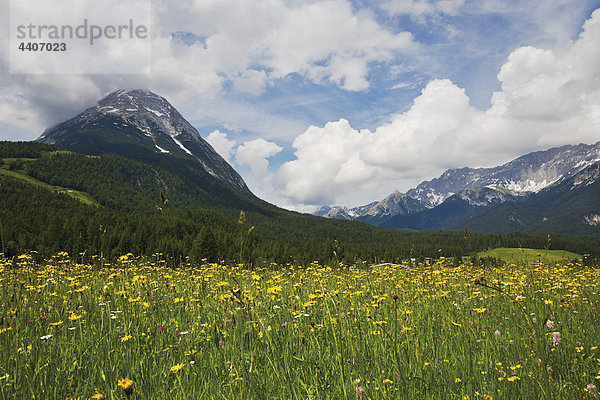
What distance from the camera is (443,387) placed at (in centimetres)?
350

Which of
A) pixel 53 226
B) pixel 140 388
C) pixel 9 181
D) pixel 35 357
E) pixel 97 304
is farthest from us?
pixel 9 181

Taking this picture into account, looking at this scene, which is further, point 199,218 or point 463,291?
point 199,218

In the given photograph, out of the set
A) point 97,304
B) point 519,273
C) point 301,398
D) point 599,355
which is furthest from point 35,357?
point 519,273

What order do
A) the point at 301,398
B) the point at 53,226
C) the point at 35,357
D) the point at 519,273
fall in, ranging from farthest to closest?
1. the point at 53,226
2. the point at 519,273
3. the point at 35,357
4. the point at 301,398

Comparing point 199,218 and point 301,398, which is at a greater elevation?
point 199,218

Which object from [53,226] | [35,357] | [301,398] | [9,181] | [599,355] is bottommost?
[599,355]

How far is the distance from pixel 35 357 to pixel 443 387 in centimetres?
466

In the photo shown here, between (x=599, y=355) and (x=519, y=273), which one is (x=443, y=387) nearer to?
(x=599, y=355)

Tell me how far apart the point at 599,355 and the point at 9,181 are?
24254 centimetres

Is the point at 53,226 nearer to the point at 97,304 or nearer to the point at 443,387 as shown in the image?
the point at 97,304

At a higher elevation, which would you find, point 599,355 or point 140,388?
point 140,388

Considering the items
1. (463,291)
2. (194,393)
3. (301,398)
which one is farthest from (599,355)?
(194,393)

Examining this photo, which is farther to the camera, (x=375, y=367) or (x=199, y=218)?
(x=199, y=218)

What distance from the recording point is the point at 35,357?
3617 mm
